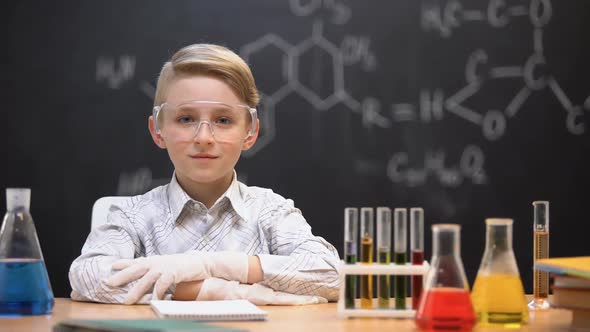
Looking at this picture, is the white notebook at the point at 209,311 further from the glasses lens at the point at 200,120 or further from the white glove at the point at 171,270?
the glasses lens at the point at 200,120

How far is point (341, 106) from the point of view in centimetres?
342

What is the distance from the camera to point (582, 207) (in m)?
3.52

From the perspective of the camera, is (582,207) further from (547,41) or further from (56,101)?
(56,101)

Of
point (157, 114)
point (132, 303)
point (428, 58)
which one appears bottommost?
point (132, 303)

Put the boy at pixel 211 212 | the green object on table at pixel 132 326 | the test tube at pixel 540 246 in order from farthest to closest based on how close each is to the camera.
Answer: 1. the boy at pixel 211 212
2. the test tube at pixel 540 246
3. the green object on table at pixel 132 326

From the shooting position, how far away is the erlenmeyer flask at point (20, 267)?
4.66 feet

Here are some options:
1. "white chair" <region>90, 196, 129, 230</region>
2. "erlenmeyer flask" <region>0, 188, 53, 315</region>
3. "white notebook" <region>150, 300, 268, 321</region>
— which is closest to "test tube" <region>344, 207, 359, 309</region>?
"white notebook" <region>150, 300, 268, 321</region>

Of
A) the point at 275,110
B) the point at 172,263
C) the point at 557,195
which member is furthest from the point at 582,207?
the point at 172,263

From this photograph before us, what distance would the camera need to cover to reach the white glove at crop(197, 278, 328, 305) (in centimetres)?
166

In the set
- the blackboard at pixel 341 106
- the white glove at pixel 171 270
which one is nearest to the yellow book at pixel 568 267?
the white glove at pixel 171 270

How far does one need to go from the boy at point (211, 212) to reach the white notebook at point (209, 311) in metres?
0.22

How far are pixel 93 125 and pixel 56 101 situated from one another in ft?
0.54

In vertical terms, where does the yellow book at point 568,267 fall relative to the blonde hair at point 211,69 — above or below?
below

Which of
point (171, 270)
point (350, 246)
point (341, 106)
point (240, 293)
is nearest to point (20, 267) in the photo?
point (171, 270)
